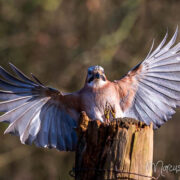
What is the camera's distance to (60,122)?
6.49 metres

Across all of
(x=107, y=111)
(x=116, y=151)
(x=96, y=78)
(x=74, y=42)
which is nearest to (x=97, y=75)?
(x=96, y=78)

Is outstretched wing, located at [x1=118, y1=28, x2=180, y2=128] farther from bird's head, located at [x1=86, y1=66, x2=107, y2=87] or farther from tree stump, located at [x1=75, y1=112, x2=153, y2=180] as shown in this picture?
tree stump, located at [x1=75, y1=112, x2=153, y2=180]

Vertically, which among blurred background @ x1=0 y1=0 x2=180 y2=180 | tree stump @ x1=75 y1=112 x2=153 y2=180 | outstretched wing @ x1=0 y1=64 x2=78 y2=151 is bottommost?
tree stump @ x1=75 y1=112 x2=153 y2=180

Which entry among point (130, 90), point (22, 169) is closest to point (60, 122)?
point (130, 90)

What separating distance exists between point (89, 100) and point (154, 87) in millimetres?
1025

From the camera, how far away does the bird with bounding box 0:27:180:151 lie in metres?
6.15

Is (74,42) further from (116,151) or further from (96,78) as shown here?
(116,151)

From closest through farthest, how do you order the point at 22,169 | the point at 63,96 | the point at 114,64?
the point at 63,96, the point at 114,64, the point at 22,169

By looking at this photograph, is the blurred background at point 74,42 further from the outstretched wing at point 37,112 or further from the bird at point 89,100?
the outstretched wing at point 37,112

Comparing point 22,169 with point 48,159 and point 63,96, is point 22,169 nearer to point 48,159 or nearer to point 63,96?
point 48,159

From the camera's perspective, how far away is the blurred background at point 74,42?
480 inches

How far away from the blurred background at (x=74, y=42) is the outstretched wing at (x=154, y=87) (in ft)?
17.5

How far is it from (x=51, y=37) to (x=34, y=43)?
522mm

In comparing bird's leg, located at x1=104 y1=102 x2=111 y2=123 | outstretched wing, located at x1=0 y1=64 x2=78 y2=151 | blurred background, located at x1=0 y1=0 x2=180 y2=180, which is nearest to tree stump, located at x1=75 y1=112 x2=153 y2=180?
bird's leg, located at x1=104 y1=102 x2=111 y2=123
